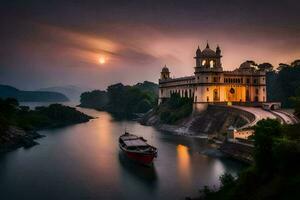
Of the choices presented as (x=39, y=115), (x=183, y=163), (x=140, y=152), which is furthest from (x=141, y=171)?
(x=39, y=115)

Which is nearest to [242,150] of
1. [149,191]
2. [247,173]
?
[149,191]

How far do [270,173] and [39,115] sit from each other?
12735 centimetres

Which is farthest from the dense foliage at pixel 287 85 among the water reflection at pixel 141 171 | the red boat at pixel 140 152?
the water reflection at pixel 141 171

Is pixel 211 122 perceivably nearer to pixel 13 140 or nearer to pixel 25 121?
pixel 13 140

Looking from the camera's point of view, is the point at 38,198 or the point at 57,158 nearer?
the point at 38,198

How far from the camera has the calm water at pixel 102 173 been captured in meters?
50.3

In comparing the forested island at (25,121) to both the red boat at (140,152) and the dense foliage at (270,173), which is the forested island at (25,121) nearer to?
the red boat at (140,152)

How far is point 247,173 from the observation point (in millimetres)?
36625

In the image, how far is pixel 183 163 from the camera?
2699 inches

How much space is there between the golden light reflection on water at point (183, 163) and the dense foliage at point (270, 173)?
1627 cm

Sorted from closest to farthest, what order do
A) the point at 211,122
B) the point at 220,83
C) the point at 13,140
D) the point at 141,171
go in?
the point at 141,171, the point at 13,140, the point at 211,122, the point at 220,83

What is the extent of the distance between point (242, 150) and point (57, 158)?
38725mm

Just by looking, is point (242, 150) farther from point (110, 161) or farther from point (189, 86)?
point (189, 86)

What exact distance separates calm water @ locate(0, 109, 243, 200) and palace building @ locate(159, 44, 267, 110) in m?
33.0
